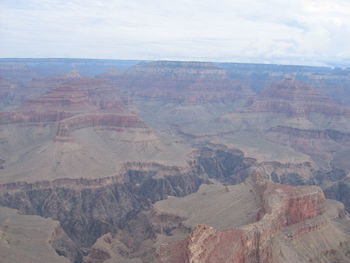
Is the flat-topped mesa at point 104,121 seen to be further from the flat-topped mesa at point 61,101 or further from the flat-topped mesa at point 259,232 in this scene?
the flat-topped mesa at point 259,232

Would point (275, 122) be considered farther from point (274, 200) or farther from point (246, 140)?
point (274, 200)

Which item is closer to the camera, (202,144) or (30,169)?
(30,169)

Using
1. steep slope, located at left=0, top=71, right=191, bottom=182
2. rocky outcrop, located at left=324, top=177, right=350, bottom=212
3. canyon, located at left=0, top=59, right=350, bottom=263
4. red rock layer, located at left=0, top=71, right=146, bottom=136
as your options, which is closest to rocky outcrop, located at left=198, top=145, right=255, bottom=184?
canyon, located at left=0, top=59, right=350, bottom=263

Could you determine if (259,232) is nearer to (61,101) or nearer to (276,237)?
(276,237)

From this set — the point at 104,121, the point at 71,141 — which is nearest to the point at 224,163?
the point at 104,121

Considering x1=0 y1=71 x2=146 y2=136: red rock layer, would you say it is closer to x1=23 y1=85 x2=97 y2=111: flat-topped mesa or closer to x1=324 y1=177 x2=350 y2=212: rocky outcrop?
x1=23 y1=85 x2=97 y2=111: flat-topped mesa


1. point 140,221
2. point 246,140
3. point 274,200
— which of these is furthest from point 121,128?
point 274,200
